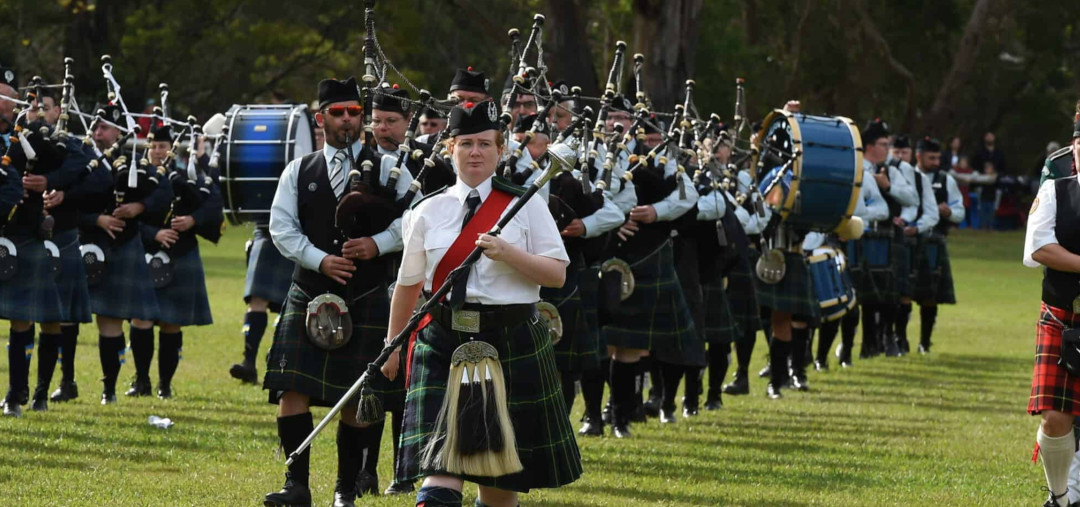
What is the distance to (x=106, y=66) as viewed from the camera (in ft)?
29.2

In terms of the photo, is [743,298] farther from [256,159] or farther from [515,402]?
[515,402]

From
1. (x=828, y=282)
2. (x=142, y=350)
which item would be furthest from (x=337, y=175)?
(x=828, y=282)

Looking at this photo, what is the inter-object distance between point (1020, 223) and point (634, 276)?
88.0 ft

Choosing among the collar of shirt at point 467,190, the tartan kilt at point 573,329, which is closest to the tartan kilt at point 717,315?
the tartan kilt at point 573,329

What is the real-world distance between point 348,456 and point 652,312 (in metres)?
2.80

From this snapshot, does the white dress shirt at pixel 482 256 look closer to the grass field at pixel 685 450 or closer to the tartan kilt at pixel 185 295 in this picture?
the grass field at pixel 685 450

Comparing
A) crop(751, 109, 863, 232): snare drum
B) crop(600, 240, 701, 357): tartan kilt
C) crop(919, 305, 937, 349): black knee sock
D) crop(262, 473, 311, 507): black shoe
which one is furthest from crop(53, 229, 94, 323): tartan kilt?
crop(919, 305, 937, 349): black knee sock

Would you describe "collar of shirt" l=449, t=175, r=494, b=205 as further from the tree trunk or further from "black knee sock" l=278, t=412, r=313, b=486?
the tree trunk

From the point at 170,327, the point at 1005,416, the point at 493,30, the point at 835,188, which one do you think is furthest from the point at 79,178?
the point at 493,30

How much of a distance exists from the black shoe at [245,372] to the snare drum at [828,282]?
11.8 feet

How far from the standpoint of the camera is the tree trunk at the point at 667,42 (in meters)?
17.7

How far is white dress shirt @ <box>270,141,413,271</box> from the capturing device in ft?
A: 19.7

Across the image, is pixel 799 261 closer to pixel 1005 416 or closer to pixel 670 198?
pixel 1005 416

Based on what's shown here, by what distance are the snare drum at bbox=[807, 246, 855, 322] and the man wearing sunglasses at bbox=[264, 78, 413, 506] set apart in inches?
220
